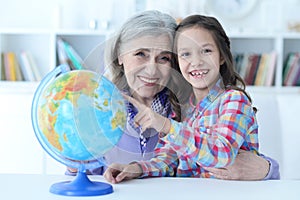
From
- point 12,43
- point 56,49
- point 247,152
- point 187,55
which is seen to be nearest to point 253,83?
point 56,49

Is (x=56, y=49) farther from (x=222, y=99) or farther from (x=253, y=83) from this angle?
(x=222, y=99)

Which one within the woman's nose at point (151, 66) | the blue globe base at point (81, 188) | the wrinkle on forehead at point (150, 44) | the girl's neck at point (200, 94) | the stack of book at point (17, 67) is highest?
the wrinkle on forehead at point (150, 44)

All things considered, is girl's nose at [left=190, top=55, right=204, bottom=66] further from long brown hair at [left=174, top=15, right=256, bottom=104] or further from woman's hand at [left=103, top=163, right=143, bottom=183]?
woman's hand at [left=103, top=163, right=143, bottom=183]

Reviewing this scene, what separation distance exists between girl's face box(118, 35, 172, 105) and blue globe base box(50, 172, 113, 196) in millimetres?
241

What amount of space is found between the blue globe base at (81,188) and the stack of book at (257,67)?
8.75ft

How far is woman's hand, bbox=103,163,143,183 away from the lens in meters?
1.51

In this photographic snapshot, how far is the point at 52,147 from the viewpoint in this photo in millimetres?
1366

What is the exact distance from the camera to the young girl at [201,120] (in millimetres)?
1410

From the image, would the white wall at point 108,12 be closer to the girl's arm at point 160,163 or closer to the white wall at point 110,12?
the white wall at point 110,12

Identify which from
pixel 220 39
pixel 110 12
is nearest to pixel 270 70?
pixel 110 12

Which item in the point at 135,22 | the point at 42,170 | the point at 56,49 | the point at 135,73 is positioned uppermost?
the point at 135,22

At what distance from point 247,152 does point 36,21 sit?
107 inches

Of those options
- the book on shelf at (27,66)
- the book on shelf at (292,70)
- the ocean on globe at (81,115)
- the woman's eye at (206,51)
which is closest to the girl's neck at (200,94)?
the woman's eye at (206,51)

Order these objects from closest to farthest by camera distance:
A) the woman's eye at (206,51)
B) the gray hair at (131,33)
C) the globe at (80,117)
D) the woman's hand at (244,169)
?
the globe at (80,117) → the gray hair at (131,33) → the woman's eye at (206,51) → the woman's hand at (244,169)
